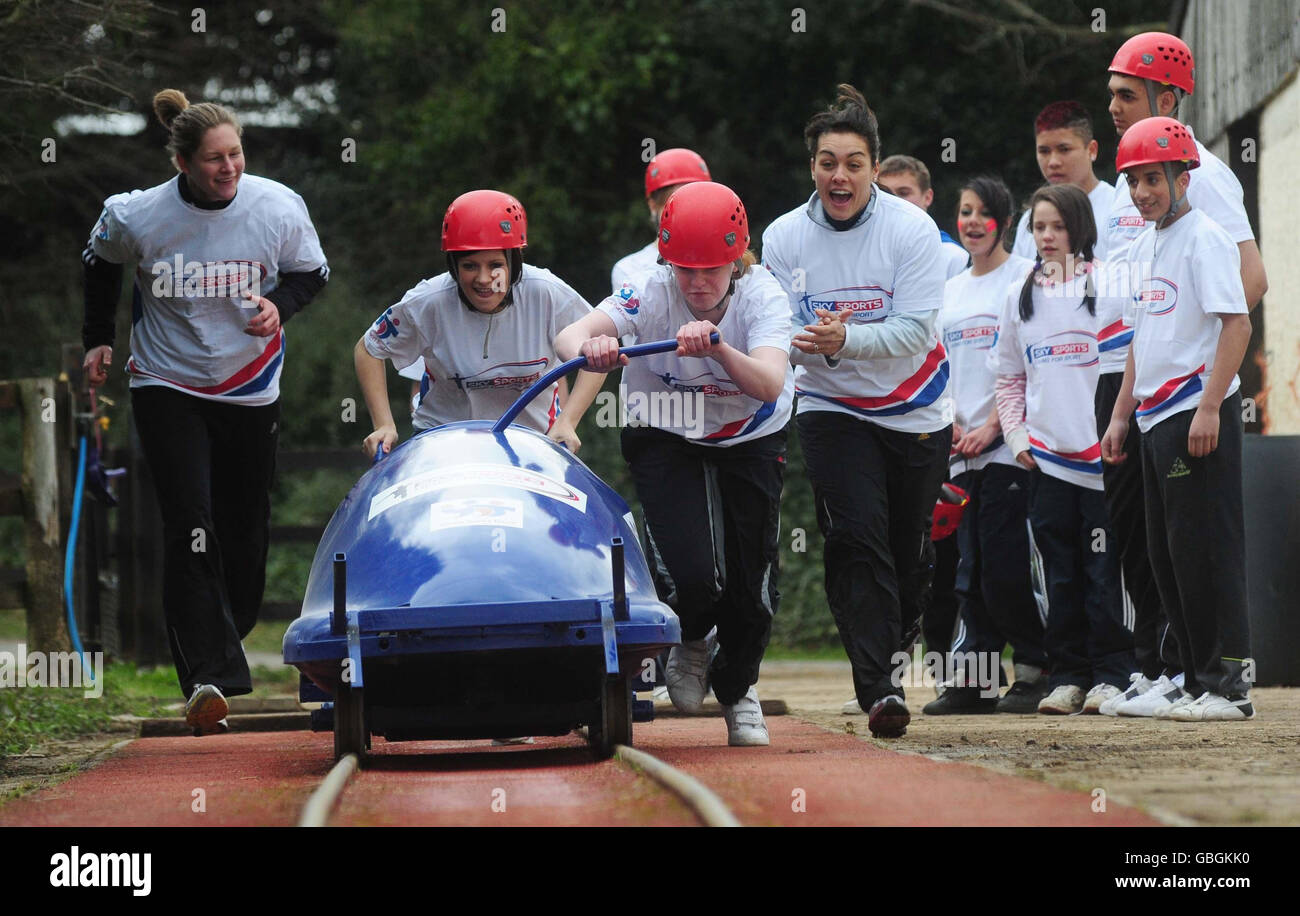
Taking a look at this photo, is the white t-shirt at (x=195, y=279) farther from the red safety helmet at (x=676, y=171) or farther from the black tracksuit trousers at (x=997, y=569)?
the black tracksuit trousers at (x=997, y=569)

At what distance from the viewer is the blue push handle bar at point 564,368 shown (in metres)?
5.99

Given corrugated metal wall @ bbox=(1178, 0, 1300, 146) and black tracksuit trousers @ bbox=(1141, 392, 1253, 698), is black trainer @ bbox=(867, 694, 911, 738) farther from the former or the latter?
corrugated metal wall @ bbox=(1178, 0, 1300, 146)

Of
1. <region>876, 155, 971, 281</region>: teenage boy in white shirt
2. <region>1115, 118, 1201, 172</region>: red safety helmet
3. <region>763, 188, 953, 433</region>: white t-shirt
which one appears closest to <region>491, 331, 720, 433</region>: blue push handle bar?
<region>763, 188, 953, 433</region>: white t-shirt

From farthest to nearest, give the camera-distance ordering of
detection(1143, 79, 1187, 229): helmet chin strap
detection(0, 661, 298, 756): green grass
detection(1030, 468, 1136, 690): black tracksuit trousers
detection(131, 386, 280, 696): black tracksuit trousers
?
detection(1030, 468, 1136, 690): black tracksuit trousers, detection(0, 661, 298, 756): green grass, detection(1143, 79, 1187, 229): helmet chin strap, detection(131, 386, 280, 696): black tracksuit trousers

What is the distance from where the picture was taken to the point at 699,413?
264 inches

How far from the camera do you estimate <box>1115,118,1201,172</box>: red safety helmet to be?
7293mm

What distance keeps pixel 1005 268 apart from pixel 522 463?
4.11 meters

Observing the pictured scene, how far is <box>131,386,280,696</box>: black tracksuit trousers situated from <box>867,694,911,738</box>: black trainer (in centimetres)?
226

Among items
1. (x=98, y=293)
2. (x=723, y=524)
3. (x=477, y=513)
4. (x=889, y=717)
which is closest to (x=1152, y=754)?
(x=889, y=717)

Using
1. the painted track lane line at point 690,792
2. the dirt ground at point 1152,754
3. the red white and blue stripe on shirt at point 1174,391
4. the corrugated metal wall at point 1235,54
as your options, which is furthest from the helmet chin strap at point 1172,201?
the corrugated metal wall at point 1235,54

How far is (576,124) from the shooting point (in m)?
20.8

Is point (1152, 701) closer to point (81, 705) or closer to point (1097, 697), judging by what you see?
point (1097, 697)

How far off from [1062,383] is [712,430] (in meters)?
2.55
